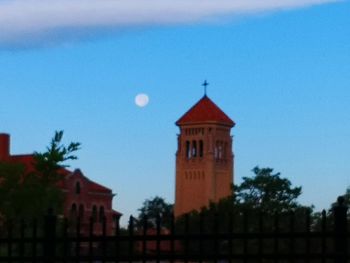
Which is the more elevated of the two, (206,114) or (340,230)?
(206,114)

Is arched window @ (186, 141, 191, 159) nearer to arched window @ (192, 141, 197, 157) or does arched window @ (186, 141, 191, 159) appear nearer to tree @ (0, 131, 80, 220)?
arched window @ (192, 141, 197, 157)

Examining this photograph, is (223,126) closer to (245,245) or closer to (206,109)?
(206,109)

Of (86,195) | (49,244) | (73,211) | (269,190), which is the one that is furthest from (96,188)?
(49,244)

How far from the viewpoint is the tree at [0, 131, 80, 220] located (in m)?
47.0

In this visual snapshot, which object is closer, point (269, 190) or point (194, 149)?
point (269, 190)

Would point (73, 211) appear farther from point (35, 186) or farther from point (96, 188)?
point (35, 186)

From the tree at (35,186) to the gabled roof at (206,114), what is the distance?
10905 centimetres

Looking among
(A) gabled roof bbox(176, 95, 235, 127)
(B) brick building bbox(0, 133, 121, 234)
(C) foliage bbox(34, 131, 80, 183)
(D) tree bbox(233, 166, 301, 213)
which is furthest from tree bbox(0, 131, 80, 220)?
(A) gabled roof bbox(176, 95, 235, 127)

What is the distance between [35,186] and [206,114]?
115 metres

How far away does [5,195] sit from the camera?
5447 centimetres

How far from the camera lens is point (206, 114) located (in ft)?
546

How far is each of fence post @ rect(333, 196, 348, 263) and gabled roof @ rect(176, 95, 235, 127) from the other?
15638 cm

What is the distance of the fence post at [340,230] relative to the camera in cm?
→ 874

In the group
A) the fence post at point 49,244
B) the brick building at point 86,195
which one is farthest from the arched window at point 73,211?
the fence post at point 49,244
